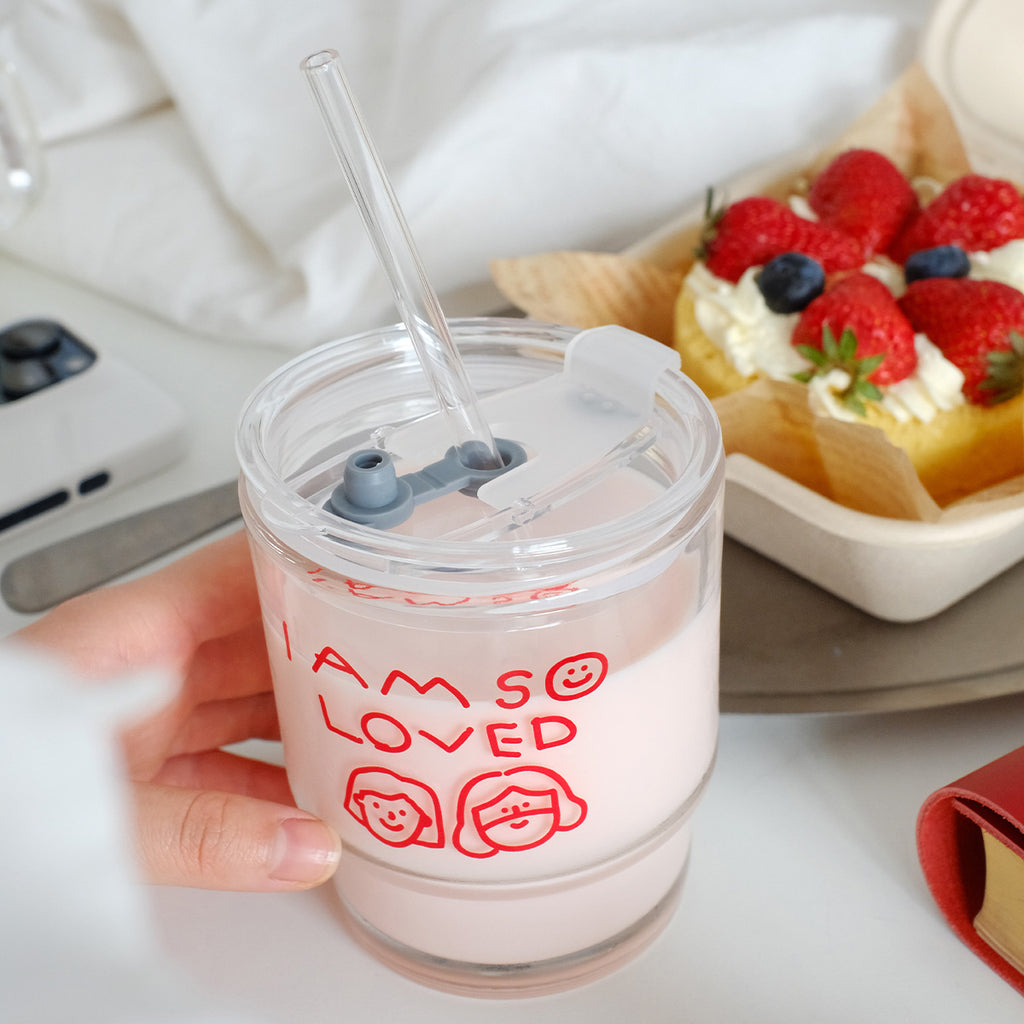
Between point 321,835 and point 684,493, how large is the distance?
8.3 inches

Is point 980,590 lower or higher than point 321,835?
lower

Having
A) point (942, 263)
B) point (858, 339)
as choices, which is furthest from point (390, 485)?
point (942, 263)

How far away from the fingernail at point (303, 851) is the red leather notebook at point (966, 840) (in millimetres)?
261

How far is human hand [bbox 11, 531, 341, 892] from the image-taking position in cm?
50

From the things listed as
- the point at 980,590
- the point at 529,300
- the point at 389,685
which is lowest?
the point at 980,590

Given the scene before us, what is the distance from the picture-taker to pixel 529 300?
3.00 ft

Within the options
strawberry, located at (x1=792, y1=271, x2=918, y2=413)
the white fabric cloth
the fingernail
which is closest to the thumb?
the fingernail

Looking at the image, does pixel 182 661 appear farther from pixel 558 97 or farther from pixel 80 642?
pixel 558 97

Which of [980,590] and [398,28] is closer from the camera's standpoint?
[980,590]

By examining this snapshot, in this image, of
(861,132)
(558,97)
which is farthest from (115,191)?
(861,132)

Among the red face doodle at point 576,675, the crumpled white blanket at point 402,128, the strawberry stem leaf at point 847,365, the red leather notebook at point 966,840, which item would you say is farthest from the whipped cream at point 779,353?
the red face doodle at point 576,675

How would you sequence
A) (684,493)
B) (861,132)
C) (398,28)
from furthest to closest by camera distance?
(398,28), (861,132), (684,493)

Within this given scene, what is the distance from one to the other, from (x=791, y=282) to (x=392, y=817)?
0.56m

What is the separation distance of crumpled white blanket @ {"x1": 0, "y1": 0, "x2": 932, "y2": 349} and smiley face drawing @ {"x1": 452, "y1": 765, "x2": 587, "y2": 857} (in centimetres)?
67
